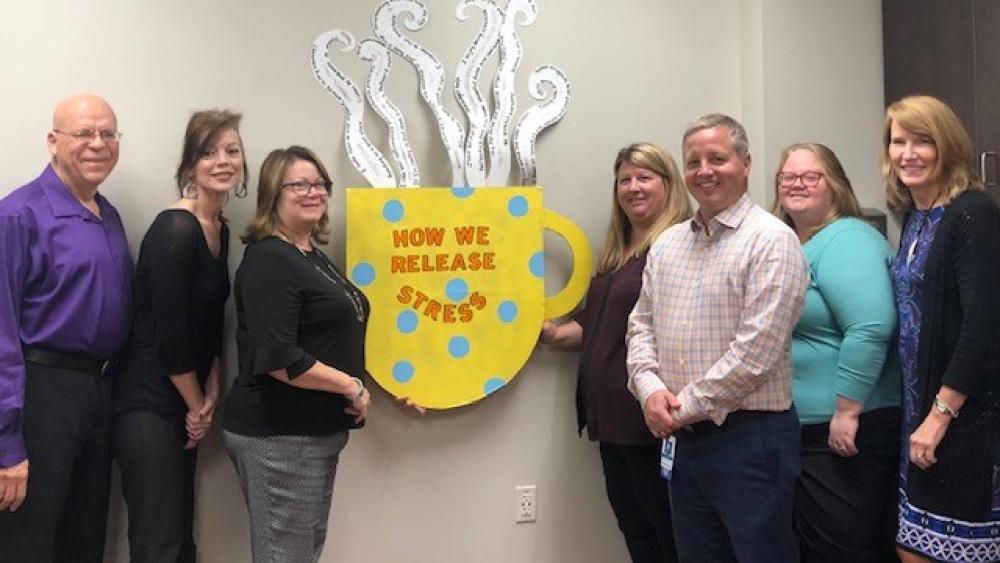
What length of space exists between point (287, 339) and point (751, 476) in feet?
3.51

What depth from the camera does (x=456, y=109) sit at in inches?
104

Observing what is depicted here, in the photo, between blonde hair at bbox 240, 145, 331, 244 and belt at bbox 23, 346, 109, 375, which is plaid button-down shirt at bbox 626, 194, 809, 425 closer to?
blonde hair at bbox 240, 145, 331, 244

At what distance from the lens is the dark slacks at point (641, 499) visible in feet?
7.70

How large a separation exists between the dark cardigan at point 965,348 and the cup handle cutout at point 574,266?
1070mm

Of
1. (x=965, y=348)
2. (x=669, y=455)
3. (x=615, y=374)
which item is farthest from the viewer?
(x=615, y=374)

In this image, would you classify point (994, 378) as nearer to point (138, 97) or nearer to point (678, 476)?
point (678, 476)

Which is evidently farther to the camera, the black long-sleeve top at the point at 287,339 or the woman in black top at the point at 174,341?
the woman in black top at the point at 174,341

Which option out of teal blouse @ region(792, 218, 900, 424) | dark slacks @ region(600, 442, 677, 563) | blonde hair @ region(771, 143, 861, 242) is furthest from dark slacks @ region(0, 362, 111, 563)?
blonde hair @ region(771, 143, 861, 242)

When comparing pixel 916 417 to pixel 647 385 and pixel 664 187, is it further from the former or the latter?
pixel 664 187

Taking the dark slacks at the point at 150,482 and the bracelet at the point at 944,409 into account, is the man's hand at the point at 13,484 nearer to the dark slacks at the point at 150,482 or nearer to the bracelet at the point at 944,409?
the dark slacks at the point at 150,482

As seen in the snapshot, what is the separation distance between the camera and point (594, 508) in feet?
9.21

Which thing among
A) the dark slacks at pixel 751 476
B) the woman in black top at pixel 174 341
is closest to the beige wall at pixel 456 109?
the woman in black top at pixel 174 341

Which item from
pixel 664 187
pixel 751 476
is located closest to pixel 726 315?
pixel 751 476

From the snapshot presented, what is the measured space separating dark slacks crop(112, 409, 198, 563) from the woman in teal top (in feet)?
5.21
